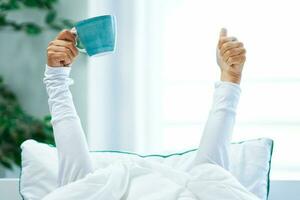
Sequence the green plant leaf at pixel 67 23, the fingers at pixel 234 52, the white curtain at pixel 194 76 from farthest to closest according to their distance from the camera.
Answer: the green plant leaf at pixel 67 23
the white curtain at pixel 194 76
the fingers at pixel 234 52

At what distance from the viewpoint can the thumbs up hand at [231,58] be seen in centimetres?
160

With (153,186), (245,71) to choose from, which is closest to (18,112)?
(245,71)

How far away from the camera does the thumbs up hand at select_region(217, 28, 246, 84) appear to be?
1596 millimetres

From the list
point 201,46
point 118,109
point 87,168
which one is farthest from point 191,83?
point 87,168

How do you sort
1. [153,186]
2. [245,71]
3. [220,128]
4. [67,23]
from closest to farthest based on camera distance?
[153,186], [220,128], [245,71], [67,23]

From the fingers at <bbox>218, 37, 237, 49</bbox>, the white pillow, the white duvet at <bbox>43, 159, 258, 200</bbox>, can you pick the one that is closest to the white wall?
the white pillow

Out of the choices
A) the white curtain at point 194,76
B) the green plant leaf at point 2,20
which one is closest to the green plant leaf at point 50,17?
the green plant leaf at point 2,20

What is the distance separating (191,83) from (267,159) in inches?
35.1

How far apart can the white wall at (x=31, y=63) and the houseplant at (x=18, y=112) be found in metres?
0.03

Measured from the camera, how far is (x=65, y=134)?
1593 mm

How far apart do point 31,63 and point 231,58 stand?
1.40 m

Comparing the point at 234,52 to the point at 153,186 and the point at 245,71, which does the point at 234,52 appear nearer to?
the point at 153,186

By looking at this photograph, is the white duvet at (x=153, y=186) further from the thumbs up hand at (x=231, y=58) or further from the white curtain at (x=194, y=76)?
the white curtain at (x=194, y=76)

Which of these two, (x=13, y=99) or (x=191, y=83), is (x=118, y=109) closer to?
(x=191, y=83)
